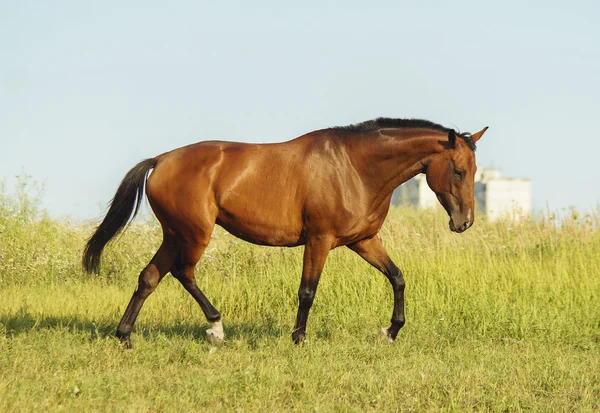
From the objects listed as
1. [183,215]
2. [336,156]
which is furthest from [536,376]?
[183,215]

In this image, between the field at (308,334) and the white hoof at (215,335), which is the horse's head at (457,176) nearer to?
the field at (308,334)

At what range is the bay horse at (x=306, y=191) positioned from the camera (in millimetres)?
7148

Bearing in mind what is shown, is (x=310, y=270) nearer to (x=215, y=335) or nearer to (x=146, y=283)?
(x=215, y=335)

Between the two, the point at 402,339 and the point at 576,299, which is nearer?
the point at 402,339

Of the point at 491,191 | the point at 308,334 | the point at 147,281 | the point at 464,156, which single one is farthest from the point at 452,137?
the point at 491,191

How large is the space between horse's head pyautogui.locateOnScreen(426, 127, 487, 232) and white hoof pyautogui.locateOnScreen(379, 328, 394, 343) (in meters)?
1.30

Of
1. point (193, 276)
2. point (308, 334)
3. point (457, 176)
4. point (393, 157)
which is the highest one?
point (393, 157)

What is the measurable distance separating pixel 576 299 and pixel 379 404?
515 cm

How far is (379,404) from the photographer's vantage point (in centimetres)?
514

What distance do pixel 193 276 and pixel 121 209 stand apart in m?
1.19

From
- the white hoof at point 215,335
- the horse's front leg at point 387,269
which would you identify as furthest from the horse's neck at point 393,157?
the white hoof at point 215,335

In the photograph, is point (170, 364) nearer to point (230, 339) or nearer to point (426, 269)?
point (230, 339)

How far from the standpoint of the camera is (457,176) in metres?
7.10

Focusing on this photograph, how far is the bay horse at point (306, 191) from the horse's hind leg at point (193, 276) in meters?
0.01
